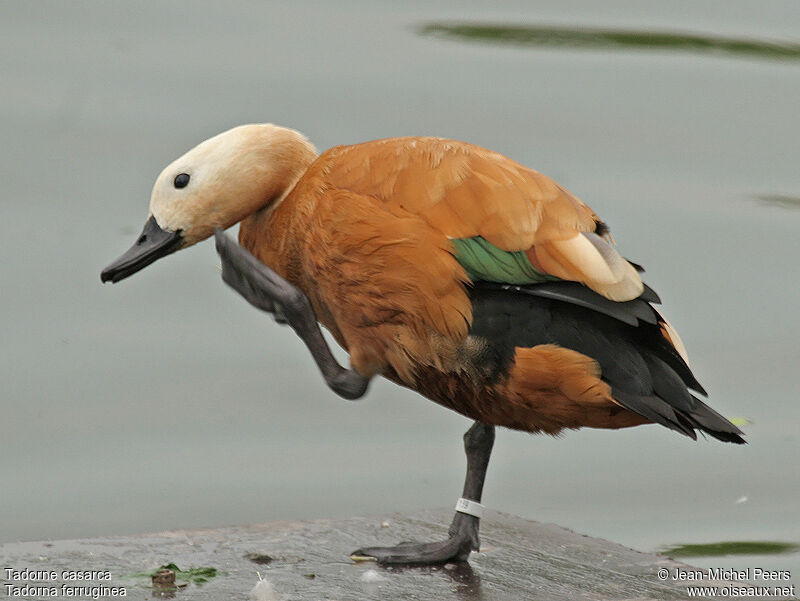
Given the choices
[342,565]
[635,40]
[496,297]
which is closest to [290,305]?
[496,297]

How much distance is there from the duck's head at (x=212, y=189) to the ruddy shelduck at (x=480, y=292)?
16 cm

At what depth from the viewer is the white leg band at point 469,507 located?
471 cm

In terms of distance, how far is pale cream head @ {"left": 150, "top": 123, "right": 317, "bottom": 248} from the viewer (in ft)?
15.2

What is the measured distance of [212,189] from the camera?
4.64 m

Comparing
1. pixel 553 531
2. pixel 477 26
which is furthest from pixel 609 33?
pixel 553 531

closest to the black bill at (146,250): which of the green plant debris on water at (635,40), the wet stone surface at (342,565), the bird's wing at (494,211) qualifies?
the bird's wing at (494,211)

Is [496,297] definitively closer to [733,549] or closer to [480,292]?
[480,292]

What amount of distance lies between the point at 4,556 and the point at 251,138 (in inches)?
56.3

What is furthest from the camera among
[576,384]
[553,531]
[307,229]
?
[553,531]

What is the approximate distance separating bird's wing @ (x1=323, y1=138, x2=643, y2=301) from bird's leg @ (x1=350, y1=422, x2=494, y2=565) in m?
0.79

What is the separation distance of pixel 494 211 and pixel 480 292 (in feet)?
0.72

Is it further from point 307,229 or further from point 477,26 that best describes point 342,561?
point 477,26

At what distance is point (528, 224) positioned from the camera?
4168 millimetres

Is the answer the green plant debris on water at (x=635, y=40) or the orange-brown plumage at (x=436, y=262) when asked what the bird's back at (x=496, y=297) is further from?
the green plant debris on water at (x=635, y=40)
